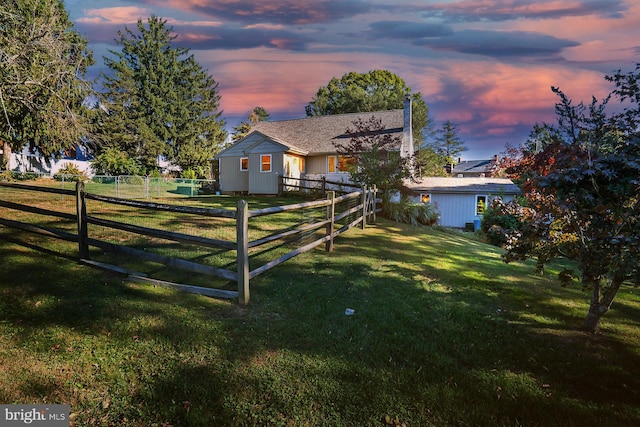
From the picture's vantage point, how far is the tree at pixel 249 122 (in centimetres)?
4934

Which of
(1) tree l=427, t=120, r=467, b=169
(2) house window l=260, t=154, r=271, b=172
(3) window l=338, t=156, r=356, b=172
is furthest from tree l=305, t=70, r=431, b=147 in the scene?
(2) house window l=260, t=154, r=271, b=172

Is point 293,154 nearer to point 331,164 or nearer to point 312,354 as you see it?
point 331,164

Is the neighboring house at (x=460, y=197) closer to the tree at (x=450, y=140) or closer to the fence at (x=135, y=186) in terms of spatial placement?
the fence at (x=135, y=186)

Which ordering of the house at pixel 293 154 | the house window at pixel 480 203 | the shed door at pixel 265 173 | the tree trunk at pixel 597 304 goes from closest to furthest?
the tree trunk at pixel 597 304, the shed door at pixel 265 173, the house at pixel 293 154, the house window at pixel 480 203

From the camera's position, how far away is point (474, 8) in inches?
293

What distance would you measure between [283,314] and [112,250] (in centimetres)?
321

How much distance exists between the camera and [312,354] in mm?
3430

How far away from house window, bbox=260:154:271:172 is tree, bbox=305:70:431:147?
75.8ft

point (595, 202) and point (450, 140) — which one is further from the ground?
point (450, 140)

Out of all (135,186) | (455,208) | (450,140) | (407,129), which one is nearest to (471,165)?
(450,140)

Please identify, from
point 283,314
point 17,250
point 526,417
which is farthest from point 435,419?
point 17,250

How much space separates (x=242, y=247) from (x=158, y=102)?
36.7 metres

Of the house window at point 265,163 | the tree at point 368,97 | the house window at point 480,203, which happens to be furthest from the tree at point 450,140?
the house window at point 265,163

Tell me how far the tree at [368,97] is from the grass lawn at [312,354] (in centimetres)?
3810
